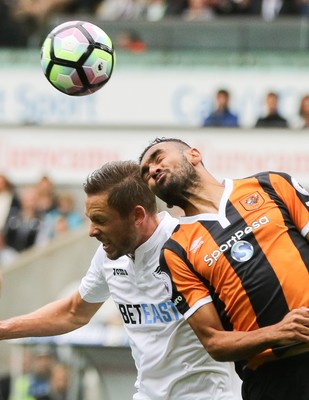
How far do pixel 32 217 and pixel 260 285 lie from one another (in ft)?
36.2

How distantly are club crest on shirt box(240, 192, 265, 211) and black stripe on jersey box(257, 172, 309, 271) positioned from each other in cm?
6

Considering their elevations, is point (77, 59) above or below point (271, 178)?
above

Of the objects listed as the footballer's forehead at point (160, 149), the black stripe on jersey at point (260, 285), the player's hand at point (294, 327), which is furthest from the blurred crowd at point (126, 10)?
the player's hand at point (294, 327)

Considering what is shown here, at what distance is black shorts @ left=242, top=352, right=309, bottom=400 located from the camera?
6137mm

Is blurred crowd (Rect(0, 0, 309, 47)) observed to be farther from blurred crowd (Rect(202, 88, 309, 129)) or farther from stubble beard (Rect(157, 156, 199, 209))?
stubble beard (Rect(157, 156, 199, 209))

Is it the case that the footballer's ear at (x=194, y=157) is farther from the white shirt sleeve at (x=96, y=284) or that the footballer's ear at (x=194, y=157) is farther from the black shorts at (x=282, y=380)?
the black shorts at (x=282, y=380)

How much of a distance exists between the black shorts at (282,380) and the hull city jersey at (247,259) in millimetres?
68

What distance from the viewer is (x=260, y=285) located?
6152 millimetres

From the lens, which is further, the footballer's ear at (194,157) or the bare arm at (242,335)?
the footballer's ear at (194,157)

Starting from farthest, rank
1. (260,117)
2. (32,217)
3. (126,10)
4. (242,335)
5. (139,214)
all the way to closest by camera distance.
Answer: (126,10)
(260,117)
(32,217)
(139,214)
(242,335)

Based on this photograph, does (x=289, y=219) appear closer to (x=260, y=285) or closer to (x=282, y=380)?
(x=260, y=285)

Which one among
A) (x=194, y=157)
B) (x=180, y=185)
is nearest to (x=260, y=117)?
(x=194, y=157)

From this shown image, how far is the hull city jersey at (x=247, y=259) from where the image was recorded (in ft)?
20.1

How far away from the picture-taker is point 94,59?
26.1 feet
